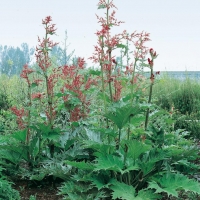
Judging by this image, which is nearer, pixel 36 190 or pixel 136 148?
pixel 136 148

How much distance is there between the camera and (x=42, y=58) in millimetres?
4855

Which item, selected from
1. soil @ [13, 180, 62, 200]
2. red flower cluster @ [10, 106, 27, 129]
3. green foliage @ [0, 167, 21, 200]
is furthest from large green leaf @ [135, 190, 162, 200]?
red flower cluster @ [10, 106, 27, 129]

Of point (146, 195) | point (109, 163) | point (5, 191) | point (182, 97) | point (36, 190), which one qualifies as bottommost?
point (36, 190)

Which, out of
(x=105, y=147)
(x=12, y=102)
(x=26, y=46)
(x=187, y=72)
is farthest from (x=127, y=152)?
(x=26, y=46)

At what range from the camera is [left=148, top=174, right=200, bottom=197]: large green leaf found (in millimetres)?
4047

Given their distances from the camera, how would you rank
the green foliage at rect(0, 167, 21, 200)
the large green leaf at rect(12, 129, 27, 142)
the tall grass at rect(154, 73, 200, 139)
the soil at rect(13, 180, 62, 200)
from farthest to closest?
the tall grass at rect(154, 73, 200, 139), the large green leaf at rect(12, 129, 27, 142), the soil at rect(13, 180, 62, 200), the green foliage at rect(0, 167, 21, 200)

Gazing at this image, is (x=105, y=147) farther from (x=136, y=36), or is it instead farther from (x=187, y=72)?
(x=187, y=72)

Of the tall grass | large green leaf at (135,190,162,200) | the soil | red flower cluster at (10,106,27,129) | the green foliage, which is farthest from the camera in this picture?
the tall grass

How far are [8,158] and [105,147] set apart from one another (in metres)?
1.38

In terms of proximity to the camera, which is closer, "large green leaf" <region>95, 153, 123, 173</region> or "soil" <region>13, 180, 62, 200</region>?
"large green leaf" <region>95, 153, 123, 173</region>

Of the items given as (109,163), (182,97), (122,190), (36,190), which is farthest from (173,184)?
(182,97)

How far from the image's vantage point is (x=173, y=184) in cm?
420

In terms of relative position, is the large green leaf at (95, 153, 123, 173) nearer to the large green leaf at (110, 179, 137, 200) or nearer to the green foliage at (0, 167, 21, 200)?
the large green leaf at (110, 179, 137, 200)

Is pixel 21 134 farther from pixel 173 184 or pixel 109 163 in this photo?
pixel 173 184
